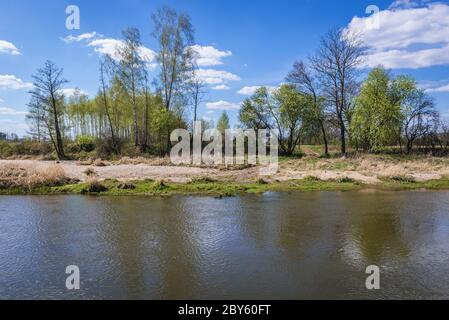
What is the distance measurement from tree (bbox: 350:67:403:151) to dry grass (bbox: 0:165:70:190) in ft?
90.8

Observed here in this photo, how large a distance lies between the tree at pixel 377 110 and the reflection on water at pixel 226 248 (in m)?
20.5

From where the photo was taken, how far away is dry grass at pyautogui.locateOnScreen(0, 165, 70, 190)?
17969mm

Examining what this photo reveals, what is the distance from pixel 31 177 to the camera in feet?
59.8

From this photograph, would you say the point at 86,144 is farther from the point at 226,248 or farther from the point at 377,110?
the point at 226,248

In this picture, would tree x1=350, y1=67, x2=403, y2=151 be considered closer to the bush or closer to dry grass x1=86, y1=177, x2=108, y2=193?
dry grass x1=86, y1=177, x2=108, y2=193

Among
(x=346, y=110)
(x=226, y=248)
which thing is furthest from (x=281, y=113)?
(x=226, y=248)

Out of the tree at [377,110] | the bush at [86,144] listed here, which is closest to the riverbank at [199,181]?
the tree at [377,110]

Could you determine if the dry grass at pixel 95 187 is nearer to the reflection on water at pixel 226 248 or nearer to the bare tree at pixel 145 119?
the reflection on water at pixel 226 248

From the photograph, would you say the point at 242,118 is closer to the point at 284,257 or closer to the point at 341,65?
A: the point at 341,65

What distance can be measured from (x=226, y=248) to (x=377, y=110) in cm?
2929

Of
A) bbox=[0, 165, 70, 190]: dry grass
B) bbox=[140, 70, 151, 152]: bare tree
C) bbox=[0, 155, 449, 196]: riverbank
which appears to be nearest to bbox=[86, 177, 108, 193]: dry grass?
bbox=[0, 155, 449, 196]: riverbank

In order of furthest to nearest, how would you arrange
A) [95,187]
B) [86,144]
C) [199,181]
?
1. [86,144]
2. [199,181]
3. [95,187]

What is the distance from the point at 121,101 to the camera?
39594 mm
